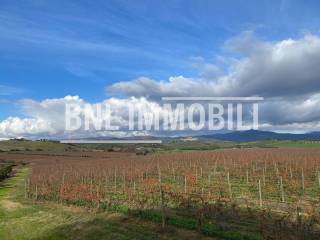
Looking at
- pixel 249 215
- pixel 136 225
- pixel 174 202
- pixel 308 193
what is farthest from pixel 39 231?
pixel 308 193

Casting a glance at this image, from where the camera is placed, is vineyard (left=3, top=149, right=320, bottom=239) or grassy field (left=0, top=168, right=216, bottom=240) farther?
grassy field (left=0, top=168, right=216, bottom=240)

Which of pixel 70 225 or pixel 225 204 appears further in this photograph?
pixel 70 225

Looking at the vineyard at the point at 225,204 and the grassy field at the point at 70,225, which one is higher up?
the vineyard at the point at 225,204

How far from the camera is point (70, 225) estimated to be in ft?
71.5

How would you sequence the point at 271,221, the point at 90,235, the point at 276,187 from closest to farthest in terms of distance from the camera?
the point at 271,221 < the point at 90,235 < the point at 276,187

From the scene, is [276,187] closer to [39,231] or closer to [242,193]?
[242,193]

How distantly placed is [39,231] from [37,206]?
21.2 ft

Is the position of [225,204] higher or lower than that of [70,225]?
higher

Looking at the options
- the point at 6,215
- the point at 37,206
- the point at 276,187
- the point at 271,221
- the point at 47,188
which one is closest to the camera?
the point at 271,221

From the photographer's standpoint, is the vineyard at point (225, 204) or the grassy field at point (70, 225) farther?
the grassy field at point (70, 225)

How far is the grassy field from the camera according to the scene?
1860cm

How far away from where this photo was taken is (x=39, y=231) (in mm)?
22156

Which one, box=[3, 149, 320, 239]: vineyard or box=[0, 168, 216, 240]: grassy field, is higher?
box=[3, 149, 320, 239]: vineyard

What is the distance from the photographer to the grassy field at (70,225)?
18595mm
